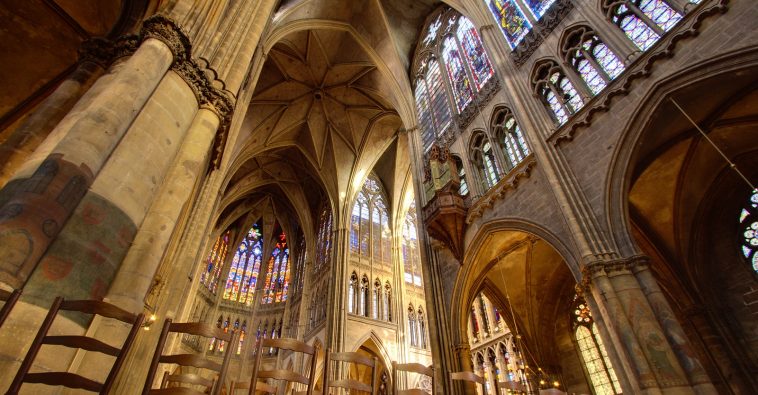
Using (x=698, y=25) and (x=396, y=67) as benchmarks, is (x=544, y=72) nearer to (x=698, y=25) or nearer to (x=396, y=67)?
(x=698, y=25)

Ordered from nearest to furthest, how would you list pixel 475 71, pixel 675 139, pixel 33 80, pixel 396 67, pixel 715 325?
pixel 33 80 → pixel 675 139 → pixel 715 325 → pixel 475 71 → pixel 396 67

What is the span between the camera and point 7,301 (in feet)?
6.69

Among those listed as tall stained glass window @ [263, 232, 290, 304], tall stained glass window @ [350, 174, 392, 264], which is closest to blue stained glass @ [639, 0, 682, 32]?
tall stained glass window @ [350, 174, 392, 264]

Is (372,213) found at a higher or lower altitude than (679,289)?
higher

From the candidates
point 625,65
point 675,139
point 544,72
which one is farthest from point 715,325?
point 544,72

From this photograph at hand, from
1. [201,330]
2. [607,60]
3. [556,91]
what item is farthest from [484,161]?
[201,330]

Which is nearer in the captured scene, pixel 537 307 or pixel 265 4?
pixel 265 4

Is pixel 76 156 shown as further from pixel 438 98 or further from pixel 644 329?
Answer: pixel 438 98

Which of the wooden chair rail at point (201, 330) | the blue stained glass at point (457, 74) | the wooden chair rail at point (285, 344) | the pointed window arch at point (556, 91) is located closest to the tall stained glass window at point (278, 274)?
the blue stained glass at point (457, 74)

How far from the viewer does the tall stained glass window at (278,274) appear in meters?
22.3

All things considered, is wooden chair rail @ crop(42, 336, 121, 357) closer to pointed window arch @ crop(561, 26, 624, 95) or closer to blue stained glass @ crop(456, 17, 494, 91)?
pointed window arch @ crop(561, 26, 624, 95)

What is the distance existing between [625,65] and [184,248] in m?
9.59

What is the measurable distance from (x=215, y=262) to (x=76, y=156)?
20832 millimetres

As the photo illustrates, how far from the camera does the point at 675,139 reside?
6785 millimetres
